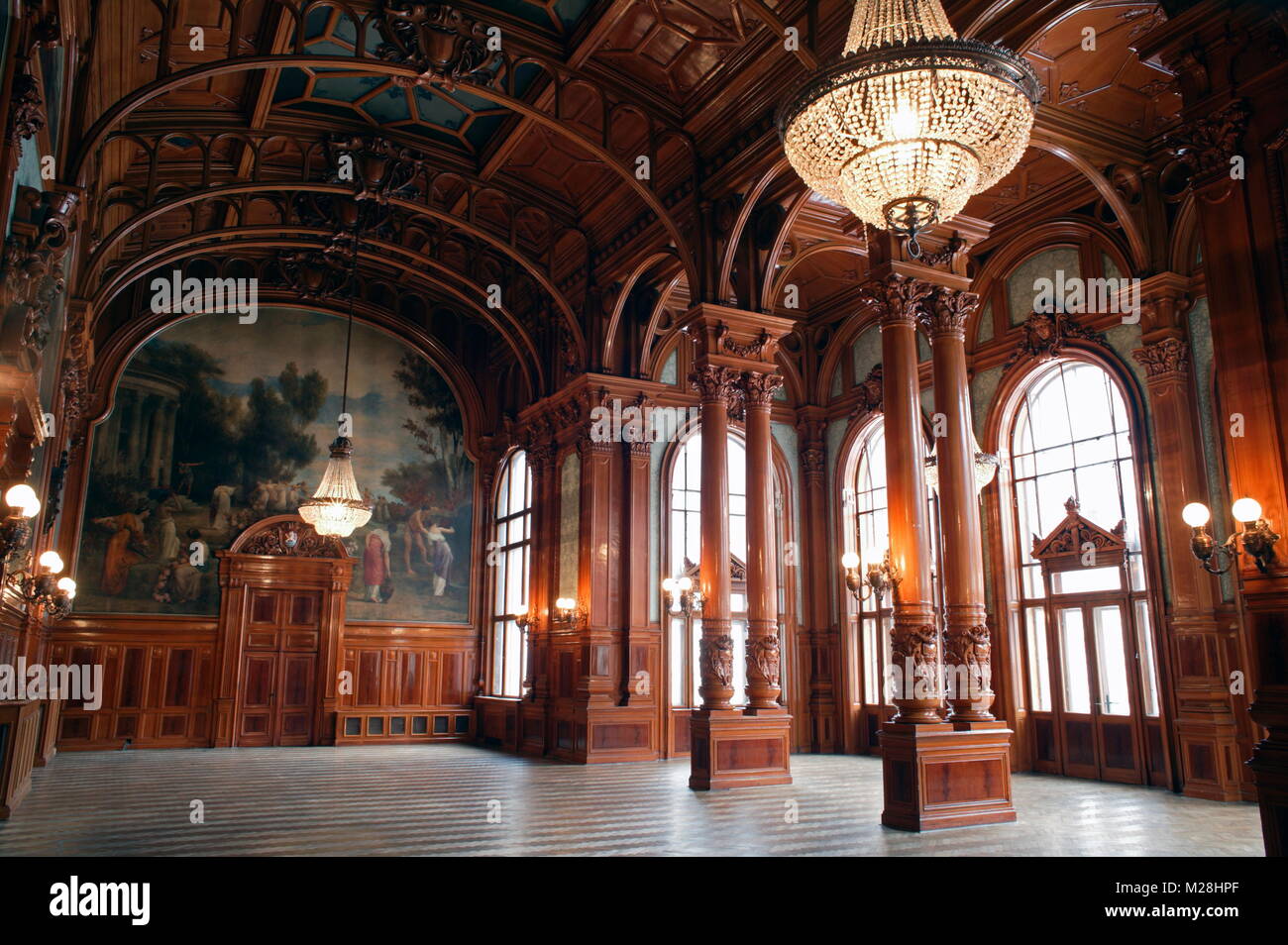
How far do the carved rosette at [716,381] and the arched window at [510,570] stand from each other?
698cm

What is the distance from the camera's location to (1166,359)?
479 inches

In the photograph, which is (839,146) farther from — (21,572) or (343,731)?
(343,731)

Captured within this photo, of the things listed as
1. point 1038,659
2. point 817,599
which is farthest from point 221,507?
point 1038,659

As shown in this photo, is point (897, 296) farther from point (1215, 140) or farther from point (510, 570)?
point (510, 570)

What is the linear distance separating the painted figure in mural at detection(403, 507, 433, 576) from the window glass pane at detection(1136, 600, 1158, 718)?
1320 cm

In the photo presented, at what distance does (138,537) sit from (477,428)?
22.5ft

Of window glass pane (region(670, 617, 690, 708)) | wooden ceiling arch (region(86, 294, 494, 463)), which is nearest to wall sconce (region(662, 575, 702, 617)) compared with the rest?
window glass pane (region(670, 617, 690, 708))

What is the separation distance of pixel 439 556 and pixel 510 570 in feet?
5.44

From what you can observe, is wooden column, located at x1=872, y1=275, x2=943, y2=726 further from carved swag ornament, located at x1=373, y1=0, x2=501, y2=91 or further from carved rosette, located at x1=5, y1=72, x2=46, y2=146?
carved rosette, located at x1=5, y1=72, x2=46, y2=146

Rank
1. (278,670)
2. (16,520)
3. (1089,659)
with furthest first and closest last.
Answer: (278,670), (1089,659), (16,520)

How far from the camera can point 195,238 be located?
48.8ft
